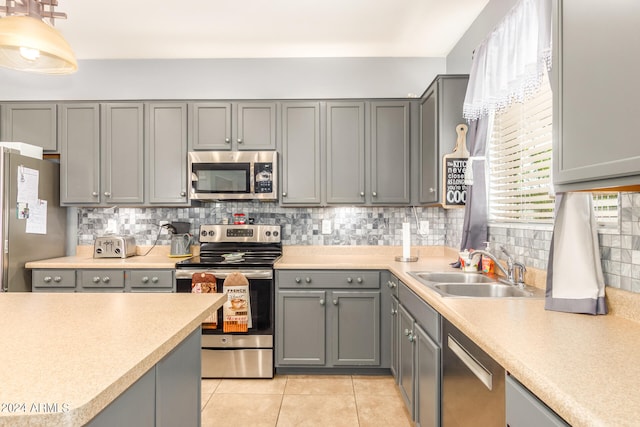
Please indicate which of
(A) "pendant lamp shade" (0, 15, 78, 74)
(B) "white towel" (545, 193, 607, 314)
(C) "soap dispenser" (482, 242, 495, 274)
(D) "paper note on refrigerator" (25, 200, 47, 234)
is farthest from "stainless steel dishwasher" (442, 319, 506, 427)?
(D) "paper note on refrigerator" (25, 200, 47, 234)

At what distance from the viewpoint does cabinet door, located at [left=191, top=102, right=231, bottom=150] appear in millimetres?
3150

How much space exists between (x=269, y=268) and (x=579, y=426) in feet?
7.55

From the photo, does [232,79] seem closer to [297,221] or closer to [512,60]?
[297,221]

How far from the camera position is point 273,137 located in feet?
10.3

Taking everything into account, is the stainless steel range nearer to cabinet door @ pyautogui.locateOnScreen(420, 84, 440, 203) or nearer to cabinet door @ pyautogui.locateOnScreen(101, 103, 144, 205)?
cabinet door @ pyautogui.locateOnScreen(101, 103, 144, 205)

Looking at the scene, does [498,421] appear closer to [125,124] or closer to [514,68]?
[514,68]

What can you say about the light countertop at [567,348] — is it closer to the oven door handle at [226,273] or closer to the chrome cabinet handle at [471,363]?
the chrome cabinet handle at [471,363]

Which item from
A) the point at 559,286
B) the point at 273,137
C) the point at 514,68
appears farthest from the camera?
the point at 273,137

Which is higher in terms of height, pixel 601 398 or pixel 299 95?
pixel 299 95

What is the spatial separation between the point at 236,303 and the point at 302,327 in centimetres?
54

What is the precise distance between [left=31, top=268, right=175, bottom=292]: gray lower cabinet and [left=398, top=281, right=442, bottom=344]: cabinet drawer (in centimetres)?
175

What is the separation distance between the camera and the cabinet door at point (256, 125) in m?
3.14

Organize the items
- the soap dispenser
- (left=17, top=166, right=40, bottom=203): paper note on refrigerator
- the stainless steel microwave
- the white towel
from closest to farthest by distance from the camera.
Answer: the white towel
the soap dispenser
(left=17, top=166, right=40, bottom=203): paper note on refrigerator
the stainless steel microwave

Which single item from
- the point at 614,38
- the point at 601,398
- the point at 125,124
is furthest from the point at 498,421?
the point at 125,124
